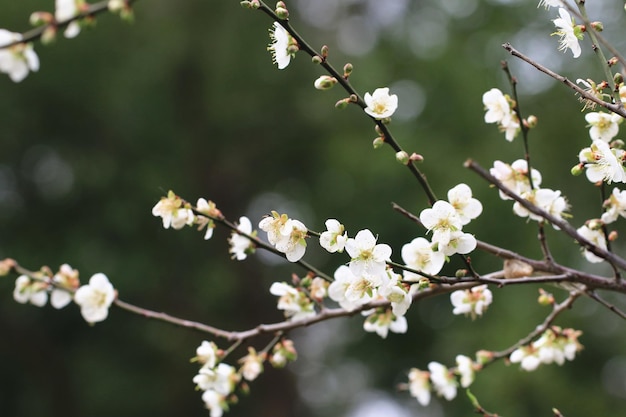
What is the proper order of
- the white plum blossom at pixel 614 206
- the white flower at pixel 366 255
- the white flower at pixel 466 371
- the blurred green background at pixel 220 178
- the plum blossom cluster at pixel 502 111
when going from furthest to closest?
1. the blurred green background at pixel 220 178
2. the white flower at pixel 466 371
3. the plum blossom cluster at pixel 502 111
4. the white plum blossom at pixel 614 206
5. the white flower at pixel 366 255

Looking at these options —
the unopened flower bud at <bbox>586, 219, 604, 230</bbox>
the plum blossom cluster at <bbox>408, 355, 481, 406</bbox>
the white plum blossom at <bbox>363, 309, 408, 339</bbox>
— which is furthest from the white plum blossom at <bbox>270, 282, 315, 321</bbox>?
the unopened flower bud at <bbox>586, 219, 604, 230</bbox>

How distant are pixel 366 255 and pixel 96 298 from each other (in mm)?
522

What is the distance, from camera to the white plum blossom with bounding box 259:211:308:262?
2.74 ft

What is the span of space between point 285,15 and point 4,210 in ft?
15.1

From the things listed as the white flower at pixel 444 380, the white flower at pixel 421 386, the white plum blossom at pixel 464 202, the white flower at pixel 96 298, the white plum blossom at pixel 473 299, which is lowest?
the white flower at pixel 421 386

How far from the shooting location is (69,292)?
1128 mm

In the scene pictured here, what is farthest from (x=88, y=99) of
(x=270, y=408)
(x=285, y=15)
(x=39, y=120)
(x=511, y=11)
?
(x=285, y=15)

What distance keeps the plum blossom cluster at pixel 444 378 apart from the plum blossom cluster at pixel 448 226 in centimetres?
41

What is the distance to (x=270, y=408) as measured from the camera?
5129 millimetres

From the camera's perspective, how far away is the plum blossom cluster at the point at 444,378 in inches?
49.1

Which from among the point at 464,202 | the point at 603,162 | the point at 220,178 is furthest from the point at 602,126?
the point at 220,178

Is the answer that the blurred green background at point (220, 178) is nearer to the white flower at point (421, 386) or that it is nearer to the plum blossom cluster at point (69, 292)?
the white flower at point (421, 386)

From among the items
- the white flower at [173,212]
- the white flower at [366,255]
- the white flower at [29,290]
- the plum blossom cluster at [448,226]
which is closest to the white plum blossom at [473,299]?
the plum blossom cluster at [448,226]

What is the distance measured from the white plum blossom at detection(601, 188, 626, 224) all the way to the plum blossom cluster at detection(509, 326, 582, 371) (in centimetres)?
26
